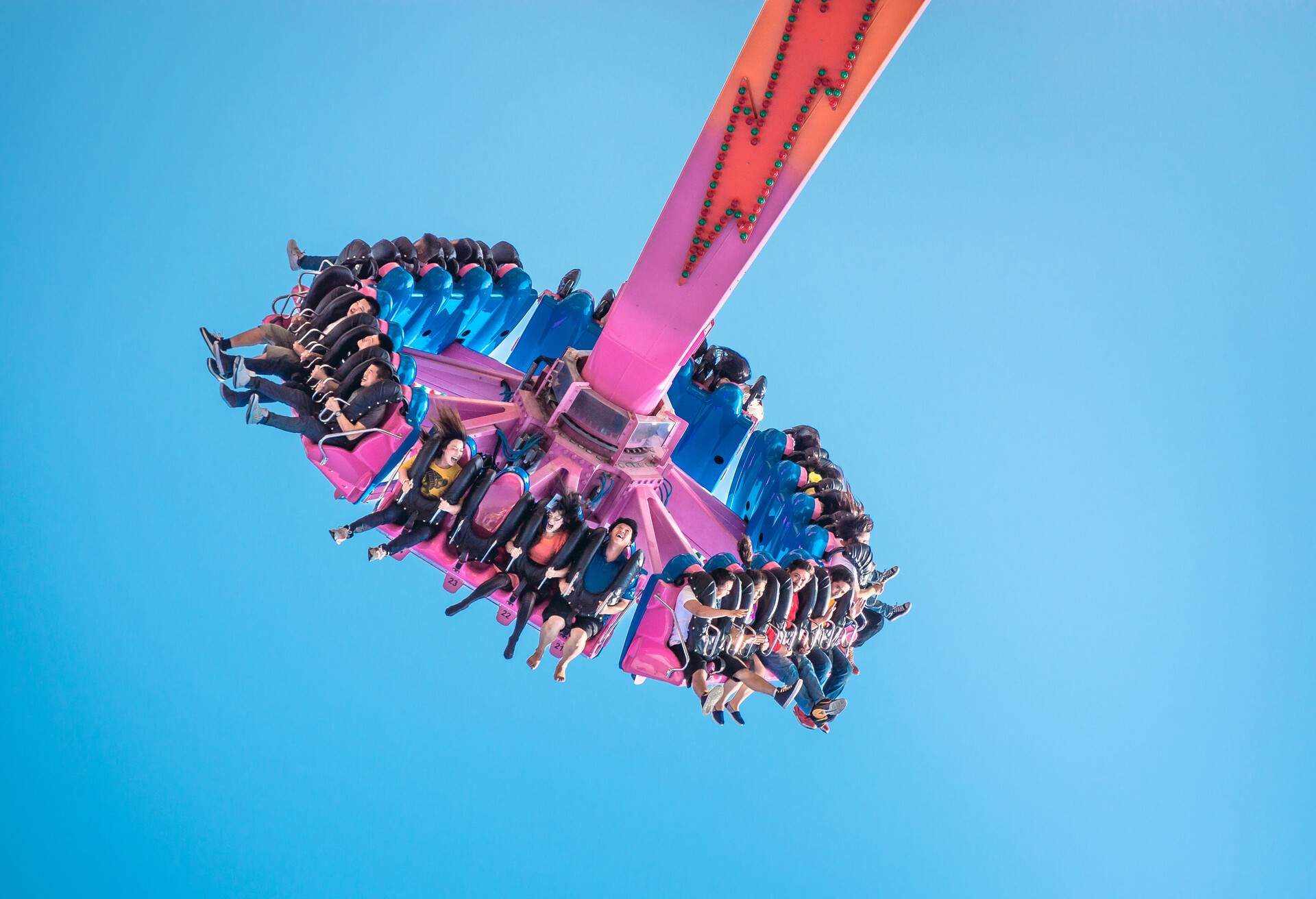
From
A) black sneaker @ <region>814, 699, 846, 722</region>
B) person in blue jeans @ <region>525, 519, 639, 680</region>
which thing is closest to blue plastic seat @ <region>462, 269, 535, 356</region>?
person in blue jeans @ <region>525, 519, 639, 680</region>

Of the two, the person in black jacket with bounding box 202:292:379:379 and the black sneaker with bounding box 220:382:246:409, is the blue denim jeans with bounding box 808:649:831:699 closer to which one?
the person in black jacket with bounding box 202:292:379:379

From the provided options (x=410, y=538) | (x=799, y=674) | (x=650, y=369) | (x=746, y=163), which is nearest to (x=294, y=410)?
(x=410, y=538)

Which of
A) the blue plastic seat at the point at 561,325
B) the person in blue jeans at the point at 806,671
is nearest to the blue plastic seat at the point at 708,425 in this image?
the blue plastic seat at the point at 561,325

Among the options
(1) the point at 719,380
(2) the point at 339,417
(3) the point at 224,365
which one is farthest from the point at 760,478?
(3) the point at 224,365

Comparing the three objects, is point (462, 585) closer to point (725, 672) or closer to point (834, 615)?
point (725, 672)

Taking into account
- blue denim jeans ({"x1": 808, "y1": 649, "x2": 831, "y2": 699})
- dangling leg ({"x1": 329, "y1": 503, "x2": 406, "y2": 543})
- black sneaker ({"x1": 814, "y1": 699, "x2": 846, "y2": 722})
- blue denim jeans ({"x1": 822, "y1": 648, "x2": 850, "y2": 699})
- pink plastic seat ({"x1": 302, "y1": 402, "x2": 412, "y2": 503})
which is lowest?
dangling leg ({"x1": 329, "y1": 503, "x2": 406, "y2": 543})

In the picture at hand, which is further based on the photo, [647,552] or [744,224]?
[647,552]
